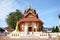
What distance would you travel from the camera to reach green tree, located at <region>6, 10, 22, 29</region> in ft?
181

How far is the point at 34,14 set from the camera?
38969 millimetres

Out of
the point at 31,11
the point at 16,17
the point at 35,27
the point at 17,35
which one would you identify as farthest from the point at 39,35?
the point at 16,17

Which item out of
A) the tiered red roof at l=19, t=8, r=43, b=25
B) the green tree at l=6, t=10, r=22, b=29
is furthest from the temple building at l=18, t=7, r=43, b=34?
the green tree at l=6, t=10, r=22, b=29

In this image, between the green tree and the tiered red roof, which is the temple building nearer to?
the tiered red roof

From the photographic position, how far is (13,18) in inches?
2180

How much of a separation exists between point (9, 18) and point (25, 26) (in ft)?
61.2

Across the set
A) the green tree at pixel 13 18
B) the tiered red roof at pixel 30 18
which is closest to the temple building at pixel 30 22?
the tiered red roof at pixel 30 18

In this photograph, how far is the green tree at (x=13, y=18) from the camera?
55.0m

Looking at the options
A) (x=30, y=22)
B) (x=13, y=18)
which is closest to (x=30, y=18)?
(x=30, y=22)

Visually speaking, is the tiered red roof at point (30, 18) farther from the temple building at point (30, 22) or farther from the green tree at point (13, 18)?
the green tree at point (13, 18)

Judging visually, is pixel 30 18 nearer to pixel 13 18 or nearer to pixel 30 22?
pixel 30 22

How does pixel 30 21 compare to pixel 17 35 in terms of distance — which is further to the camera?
pixel 30 21

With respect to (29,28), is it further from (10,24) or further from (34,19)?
(10,24)

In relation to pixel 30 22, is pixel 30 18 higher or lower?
higher
